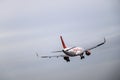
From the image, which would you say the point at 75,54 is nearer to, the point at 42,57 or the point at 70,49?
the point at 70,49

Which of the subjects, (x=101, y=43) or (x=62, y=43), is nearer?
(x=101, y=43)

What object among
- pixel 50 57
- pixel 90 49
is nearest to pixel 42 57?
pixel 50 57

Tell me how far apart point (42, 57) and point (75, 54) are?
1201cm

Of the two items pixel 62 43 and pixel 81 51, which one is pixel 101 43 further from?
pixel 62 43

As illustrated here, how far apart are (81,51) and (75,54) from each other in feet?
8.44

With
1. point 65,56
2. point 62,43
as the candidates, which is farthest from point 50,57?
point 62,43

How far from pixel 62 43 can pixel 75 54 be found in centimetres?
1113

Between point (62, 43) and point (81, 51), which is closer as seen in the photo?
point (81, 51)

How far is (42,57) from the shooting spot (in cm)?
12588

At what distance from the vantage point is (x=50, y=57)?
11931cm

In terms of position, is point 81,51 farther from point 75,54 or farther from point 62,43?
point 62,43

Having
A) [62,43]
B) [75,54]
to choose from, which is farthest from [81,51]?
[62,43]

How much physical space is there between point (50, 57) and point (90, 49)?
578 inches

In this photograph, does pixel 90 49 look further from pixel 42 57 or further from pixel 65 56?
pixel 42 57
